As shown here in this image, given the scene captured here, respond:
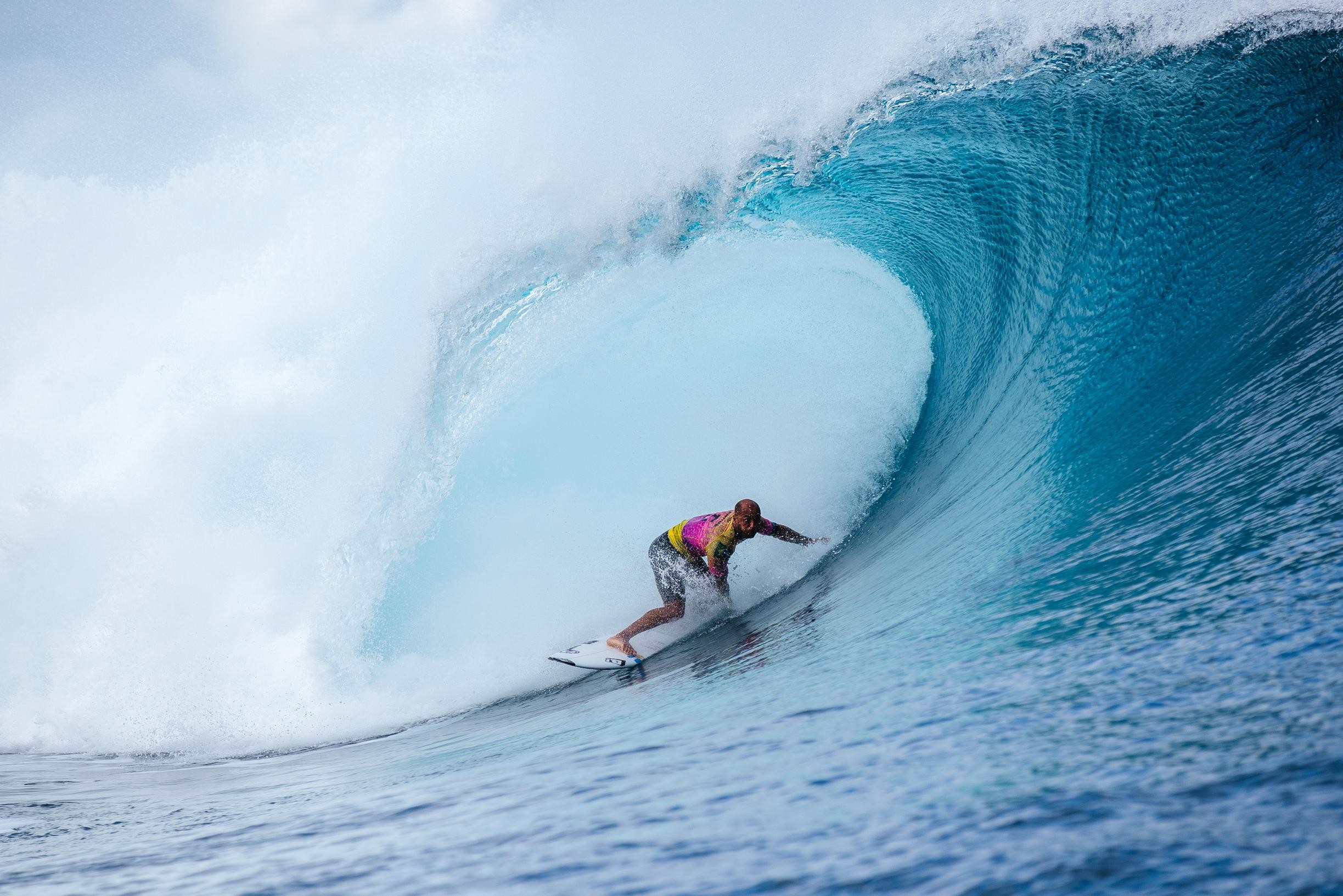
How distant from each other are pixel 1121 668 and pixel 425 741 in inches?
162

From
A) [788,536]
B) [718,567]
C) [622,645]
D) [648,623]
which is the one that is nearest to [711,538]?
[718,567]

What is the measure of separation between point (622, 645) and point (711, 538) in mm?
976

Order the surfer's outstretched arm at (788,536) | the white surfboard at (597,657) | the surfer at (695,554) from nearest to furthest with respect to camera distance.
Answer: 1. the surfer at (695,554)
2. the white surfboard at (597,657)
3. the surfer's outstretched arm at (788,536)

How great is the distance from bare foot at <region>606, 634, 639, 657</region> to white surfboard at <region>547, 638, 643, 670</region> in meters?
0.02

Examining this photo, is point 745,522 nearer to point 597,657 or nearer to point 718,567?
point 718,567

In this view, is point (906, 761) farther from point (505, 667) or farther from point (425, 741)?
point (505, 667)

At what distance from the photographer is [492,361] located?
28.4 ft

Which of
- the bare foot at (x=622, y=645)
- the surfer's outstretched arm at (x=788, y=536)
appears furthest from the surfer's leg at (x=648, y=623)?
the surfer's outstretched arm at (x=788, y=536)

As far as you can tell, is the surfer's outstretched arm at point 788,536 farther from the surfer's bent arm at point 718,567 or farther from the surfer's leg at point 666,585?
the surfer's leg at point 666,585

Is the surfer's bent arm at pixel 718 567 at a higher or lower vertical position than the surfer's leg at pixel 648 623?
higher

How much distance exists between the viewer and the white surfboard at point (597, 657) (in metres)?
5.56

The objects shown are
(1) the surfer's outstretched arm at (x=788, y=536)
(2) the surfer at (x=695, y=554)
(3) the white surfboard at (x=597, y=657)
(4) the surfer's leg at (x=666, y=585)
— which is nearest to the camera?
(2) the surfer at (x=695, y=554)

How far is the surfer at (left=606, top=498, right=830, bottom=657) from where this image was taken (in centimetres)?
542

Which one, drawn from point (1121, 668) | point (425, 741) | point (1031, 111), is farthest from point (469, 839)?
point (1031, 111)
